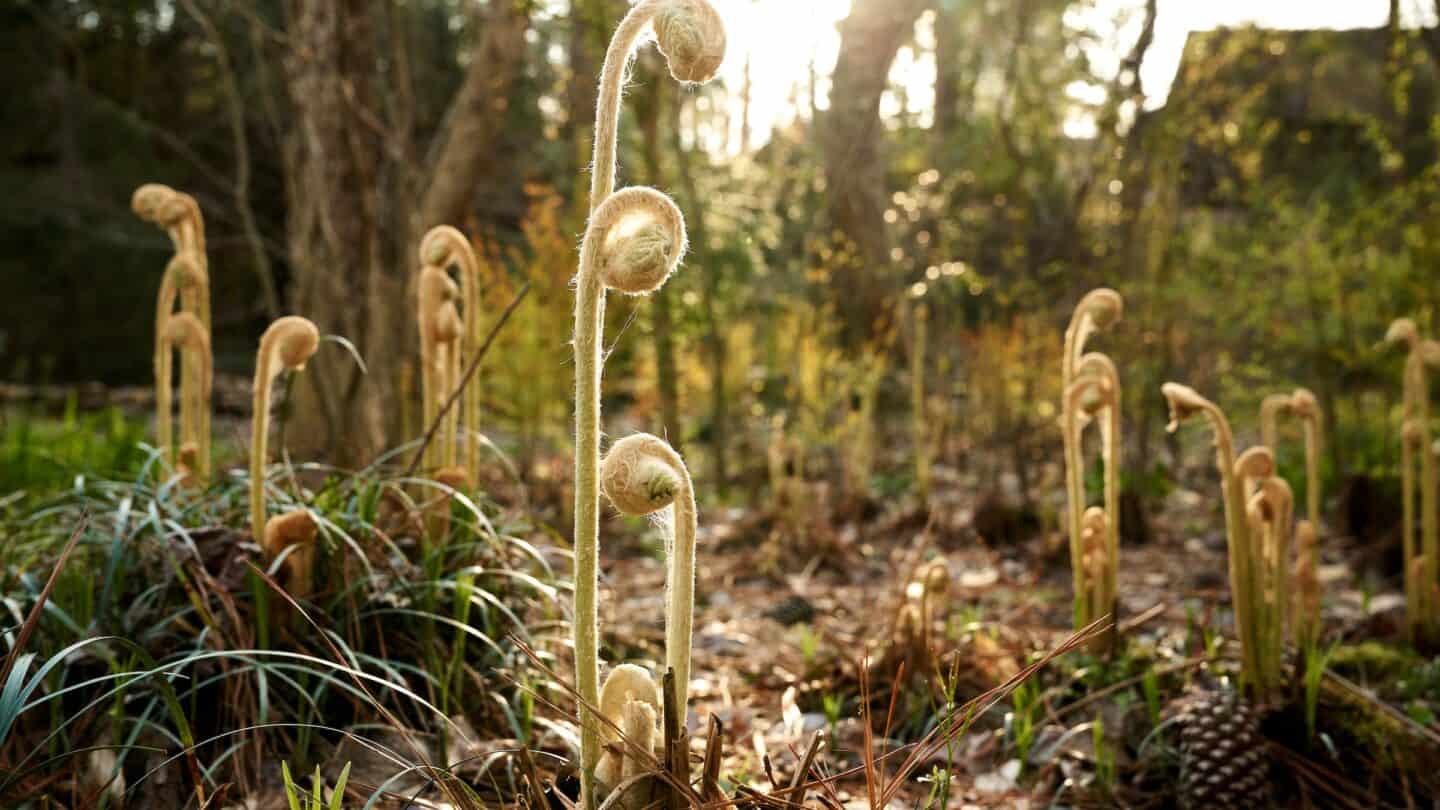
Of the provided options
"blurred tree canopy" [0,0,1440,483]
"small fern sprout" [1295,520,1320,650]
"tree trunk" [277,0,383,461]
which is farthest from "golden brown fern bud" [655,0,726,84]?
"tree trunk" [277,0,383,461]

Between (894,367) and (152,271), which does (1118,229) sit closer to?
(894,367)

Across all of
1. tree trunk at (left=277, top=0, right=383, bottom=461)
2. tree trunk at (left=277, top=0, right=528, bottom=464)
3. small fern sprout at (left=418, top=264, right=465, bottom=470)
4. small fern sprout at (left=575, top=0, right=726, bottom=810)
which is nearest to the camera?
small fern sprout at (left=575, top=0, right=726, bottom=810)

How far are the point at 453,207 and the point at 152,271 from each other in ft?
21.0

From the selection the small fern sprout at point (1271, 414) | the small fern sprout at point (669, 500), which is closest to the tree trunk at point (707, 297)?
the small fern sprout at point (1271, 414)

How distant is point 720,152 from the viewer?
11.1m

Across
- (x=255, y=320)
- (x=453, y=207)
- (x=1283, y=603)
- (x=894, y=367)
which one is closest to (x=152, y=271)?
(x=255, y=320)

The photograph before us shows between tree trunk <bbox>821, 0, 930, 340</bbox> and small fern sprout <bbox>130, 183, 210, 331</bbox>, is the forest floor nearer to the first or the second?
small fern sprout <bbox>130, 183, 210, 331</bbox>

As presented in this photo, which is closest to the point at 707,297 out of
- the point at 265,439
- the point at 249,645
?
the point at 265,439

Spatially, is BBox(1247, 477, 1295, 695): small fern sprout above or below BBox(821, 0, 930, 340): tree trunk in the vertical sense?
below

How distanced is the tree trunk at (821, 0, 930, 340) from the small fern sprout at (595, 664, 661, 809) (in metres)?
4.62

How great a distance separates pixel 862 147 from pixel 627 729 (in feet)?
17.9

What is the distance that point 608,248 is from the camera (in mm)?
1217

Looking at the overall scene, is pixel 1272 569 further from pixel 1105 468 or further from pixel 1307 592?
pixel 1105 468

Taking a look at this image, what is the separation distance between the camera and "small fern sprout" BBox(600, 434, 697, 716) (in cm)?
121
